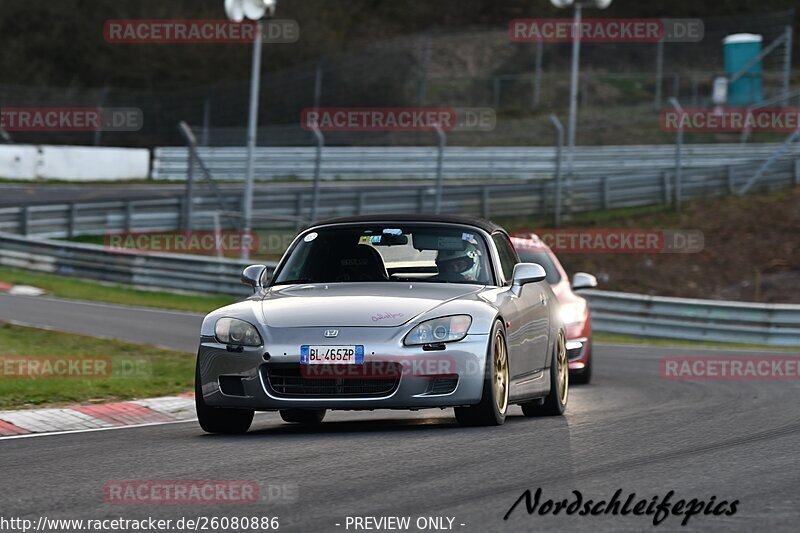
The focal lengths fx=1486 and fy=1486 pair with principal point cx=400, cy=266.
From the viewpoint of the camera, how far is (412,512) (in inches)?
236

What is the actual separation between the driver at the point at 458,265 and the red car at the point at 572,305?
4643 mm

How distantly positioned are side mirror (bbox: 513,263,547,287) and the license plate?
5.83 ft

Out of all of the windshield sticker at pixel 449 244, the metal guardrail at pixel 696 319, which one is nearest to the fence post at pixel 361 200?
the metal guardrail at pixel 696 319

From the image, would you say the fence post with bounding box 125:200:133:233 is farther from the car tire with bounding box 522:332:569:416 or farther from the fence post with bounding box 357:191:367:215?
the car tire with bounding box 522:332:569:416

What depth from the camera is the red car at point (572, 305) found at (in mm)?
14945

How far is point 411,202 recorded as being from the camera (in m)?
32.6

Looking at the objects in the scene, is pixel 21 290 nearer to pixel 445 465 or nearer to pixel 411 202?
pixel 411 202

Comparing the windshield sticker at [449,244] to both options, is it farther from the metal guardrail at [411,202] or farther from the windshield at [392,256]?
the metal guardrail at [411,202]

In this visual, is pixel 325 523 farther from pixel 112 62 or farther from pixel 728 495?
pixel 112 62

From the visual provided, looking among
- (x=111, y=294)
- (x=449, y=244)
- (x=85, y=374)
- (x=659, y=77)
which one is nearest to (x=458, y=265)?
(x=449, y=244)

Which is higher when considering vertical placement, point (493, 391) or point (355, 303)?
point (355, 303)

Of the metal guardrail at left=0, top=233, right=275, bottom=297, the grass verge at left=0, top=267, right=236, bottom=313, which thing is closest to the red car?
the grass verge at left=0, top=267, right=236, bottom=313

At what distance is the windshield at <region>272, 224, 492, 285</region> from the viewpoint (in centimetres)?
1005

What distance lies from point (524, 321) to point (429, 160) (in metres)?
33.7
